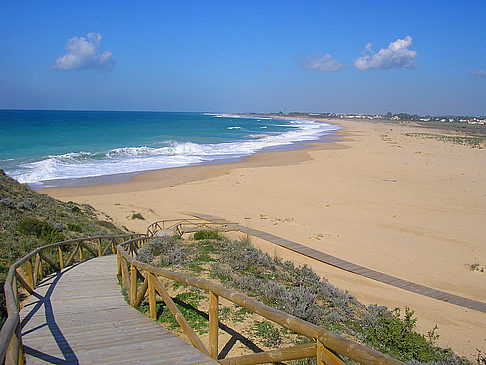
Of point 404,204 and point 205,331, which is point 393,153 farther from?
point 205,331

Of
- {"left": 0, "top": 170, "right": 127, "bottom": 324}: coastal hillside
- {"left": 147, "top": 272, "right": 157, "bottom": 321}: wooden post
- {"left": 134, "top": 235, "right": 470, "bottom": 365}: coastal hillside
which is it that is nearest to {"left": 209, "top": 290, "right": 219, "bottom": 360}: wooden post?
{"left": 134, "top": 235, "right": 470, "bottom": 365}: coastal hillside

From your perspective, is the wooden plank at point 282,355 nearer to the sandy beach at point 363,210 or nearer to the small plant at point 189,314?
the small plant at point 189,314

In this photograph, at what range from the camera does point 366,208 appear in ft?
66.4

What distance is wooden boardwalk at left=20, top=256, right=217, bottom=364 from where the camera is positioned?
4012 millimetres

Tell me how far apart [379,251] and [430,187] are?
14.1 meters

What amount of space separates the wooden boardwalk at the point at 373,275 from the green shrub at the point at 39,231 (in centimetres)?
750

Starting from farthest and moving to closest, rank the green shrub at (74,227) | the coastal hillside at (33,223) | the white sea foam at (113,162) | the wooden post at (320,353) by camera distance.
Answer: the white sea foam at (113,162) → the green shrub at (74,227) → the coastal hillside at (33,223) → the wooden post at (320,353)

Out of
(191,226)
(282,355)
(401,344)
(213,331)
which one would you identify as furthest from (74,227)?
(282,355)

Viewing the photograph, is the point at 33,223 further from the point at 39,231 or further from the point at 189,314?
the point at 189,314

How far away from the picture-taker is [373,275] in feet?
38.3

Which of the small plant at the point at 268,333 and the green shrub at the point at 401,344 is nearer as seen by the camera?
the small plant at the point at 268,333

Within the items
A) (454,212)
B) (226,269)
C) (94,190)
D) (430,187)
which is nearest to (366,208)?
(454,212)

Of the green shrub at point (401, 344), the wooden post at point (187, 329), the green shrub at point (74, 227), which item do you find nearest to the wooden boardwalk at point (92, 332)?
the wooden post at point (187, 329)

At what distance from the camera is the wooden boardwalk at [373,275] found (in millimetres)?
10086
